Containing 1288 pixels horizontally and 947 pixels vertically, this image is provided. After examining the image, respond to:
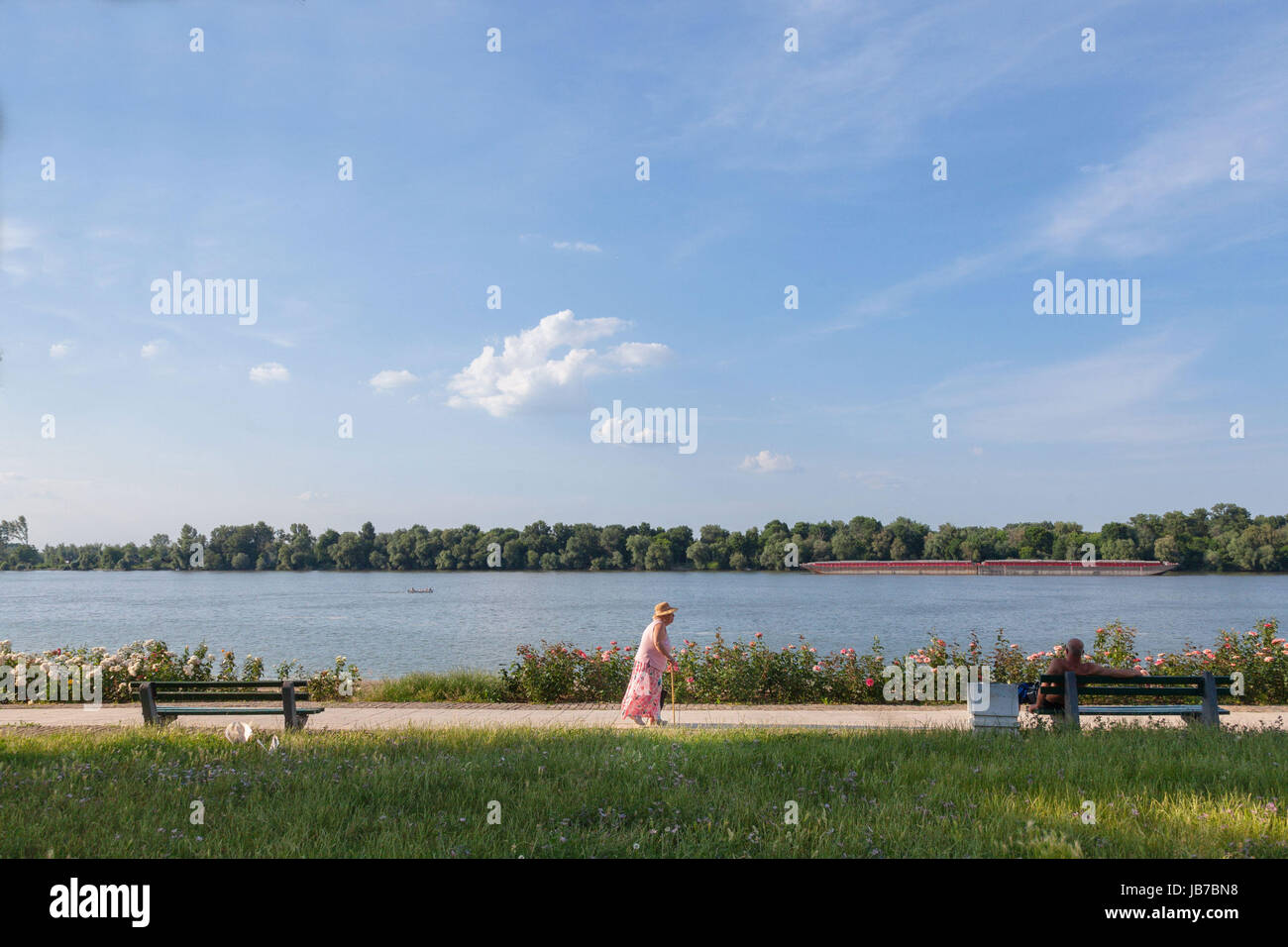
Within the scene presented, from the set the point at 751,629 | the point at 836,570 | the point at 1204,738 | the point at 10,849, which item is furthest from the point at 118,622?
the point at 836,570

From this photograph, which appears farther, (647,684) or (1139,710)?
(647,684)

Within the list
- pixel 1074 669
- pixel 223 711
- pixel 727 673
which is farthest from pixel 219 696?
pixel 1074 669

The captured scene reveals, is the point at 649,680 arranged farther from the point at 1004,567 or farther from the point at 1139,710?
the point at 1004,567

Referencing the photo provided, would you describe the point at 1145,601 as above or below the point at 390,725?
below

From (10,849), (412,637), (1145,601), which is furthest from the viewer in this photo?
(1145,601)

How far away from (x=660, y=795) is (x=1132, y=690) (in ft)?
21.1

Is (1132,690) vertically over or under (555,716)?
over

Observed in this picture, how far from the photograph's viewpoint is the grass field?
5.56m

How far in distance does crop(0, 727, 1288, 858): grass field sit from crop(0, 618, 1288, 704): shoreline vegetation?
455cm

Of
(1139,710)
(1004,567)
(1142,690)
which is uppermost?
(1142,690)

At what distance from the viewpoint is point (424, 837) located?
18.9ft

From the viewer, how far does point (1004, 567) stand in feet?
382
